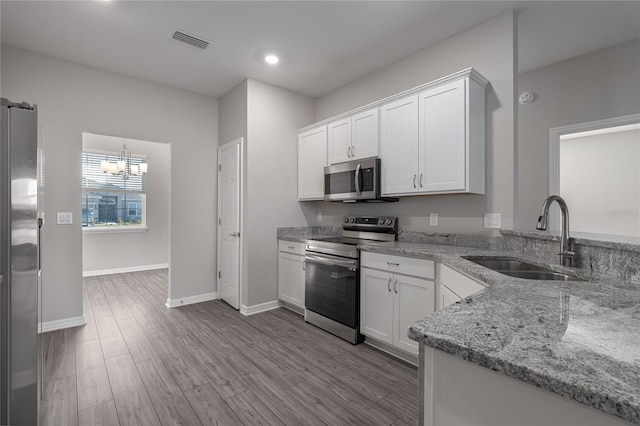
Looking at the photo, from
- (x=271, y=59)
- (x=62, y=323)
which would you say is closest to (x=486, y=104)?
(x=271, y=59)

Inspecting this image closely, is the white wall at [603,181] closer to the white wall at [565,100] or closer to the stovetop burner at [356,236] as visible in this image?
the white wall at [565,100]

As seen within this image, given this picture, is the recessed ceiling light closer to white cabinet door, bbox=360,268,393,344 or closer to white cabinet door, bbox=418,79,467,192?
white cabinet door, bbox=418,79,467,192

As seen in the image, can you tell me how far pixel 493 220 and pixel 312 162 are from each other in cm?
212

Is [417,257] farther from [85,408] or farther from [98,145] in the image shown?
[98,145]

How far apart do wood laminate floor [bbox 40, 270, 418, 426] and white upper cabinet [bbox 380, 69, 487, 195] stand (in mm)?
1532

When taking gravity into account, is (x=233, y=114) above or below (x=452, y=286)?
above

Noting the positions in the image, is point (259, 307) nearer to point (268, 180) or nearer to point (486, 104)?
point (268, 180)

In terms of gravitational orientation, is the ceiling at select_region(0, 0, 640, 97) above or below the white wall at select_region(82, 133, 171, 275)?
above

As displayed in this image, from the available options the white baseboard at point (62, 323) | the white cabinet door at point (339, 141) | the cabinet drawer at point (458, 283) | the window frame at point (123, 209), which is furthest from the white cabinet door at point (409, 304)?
the window frame at point (123, 209)

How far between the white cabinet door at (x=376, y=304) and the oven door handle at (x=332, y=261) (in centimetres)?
9

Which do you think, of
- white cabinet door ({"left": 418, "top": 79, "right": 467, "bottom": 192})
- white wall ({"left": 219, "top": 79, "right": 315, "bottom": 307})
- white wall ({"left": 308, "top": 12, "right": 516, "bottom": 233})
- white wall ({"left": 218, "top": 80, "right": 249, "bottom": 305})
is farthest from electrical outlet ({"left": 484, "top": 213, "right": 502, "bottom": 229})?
white wall ({"left": 218, "top": 80, "right": 249, "bottom": 305})

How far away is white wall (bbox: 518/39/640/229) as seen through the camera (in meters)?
A: 2.84

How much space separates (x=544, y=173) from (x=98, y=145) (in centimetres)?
707

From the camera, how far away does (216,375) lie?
7.45 ft
